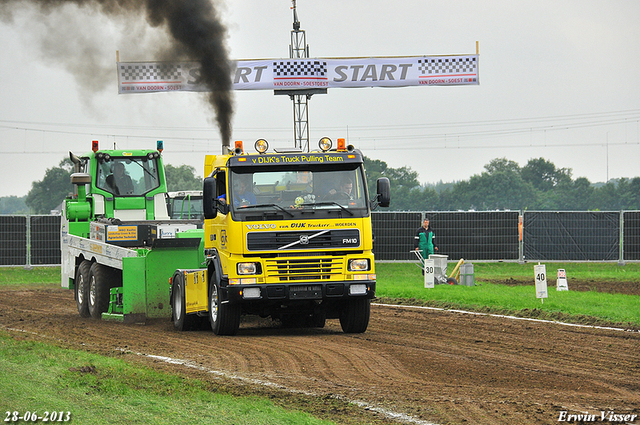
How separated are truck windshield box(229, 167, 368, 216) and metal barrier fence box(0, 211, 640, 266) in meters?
19.4

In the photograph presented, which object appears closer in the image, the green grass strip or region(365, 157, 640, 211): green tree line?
the green grass strip

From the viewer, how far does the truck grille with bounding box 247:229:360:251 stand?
43.7 feet

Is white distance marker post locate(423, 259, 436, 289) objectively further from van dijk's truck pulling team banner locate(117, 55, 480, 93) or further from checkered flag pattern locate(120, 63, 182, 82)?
checkered flag pattern locate(120, 63, 182, 82)

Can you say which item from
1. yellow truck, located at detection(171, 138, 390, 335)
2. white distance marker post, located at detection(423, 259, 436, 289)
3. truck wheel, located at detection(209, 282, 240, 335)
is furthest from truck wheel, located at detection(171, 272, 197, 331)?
white distance marker post, located at detection(423, 259, 436, 289)

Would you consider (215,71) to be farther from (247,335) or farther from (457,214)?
(457,214)

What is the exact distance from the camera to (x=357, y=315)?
1464cm

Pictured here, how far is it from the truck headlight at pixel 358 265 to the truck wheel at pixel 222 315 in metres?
1.96

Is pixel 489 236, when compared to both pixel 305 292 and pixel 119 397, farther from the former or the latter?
pixel 119 397

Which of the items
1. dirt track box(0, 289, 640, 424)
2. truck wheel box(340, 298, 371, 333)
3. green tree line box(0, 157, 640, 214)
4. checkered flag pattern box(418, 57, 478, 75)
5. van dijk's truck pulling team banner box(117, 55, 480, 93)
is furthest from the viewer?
green tree line box(0, 157, 640, 214)

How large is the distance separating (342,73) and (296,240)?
21685 mm

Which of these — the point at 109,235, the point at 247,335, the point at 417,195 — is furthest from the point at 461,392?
the point at 417,195

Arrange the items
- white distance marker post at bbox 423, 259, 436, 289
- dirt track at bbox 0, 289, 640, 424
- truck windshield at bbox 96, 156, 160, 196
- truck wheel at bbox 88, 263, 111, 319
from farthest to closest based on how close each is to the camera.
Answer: white distance marker post at bbox 423, 259, 436, 289 → truck windshield at bbox 96, 156, 160, 196 → truck wheel at bbox 88, 263, 111, 319 → dirt track at bbox 0, 289, 640, 424

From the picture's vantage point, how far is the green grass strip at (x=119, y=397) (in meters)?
7.62

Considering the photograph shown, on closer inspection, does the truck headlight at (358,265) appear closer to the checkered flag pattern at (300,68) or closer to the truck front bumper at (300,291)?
the truck front bumper at (300,291)
